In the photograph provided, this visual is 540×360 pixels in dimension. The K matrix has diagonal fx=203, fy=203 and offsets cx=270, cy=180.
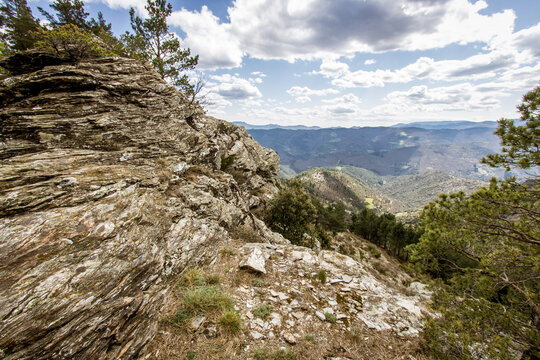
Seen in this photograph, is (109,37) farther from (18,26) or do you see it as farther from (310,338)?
(310,338)

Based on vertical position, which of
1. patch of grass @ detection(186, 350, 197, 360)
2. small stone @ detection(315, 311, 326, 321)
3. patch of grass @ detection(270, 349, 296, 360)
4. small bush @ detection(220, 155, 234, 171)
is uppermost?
small bush @ detection(220, 155, 234, 171)

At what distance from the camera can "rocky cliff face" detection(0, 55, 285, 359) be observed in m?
5.01

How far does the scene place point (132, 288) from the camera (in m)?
6.66

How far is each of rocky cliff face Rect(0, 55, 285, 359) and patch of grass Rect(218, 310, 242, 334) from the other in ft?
7.00

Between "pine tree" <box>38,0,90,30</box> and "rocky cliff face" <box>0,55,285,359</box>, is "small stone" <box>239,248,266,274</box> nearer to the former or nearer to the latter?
"rocky cliff face" <box>0,55,285,359</box>

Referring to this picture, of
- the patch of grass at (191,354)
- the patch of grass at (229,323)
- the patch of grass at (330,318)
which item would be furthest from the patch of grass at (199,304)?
the patch of grass at (330,318)

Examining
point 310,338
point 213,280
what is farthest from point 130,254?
point 310,338

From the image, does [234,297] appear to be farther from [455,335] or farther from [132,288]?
[455,335]

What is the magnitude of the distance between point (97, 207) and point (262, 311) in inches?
287

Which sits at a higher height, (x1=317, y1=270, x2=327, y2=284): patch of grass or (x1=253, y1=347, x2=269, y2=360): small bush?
(x1=253, y1=347, x2=269, y2=360): small bush

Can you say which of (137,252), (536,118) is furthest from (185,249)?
(536,118)

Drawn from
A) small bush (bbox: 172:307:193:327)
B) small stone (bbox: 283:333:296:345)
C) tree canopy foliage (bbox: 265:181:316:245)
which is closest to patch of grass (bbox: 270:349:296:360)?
small stone (bbox: 283:333:296:345)

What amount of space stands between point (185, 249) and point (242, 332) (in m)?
4.57

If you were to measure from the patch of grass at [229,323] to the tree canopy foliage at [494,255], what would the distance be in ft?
22.4
